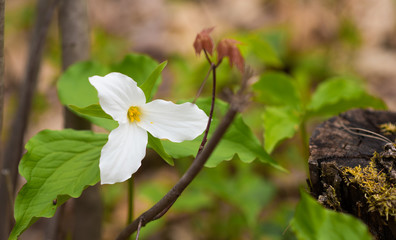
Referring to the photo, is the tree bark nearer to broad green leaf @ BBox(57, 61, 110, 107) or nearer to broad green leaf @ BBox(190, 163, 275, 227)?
broad green leaf @ BBox(57, 61, 110, 107)

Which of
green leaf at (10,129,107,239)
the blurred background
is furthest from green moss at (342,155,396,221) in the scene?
the blurred background

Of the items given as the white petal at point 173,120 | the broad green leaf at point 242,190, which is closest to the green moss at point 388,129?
the white petal at point 173,120

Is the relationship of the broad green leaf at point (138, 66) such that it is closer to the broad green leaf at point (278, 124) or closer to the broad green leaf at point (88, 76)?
the broad green leaf at point (88, 76)

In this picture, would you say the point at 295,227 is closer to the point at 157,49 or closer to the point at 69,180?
Result: the point at 69,180

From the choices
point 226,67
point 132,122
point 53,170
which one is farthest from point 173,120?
point 226,67

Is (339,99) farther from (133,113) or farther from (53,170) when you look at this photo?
(53,170)
